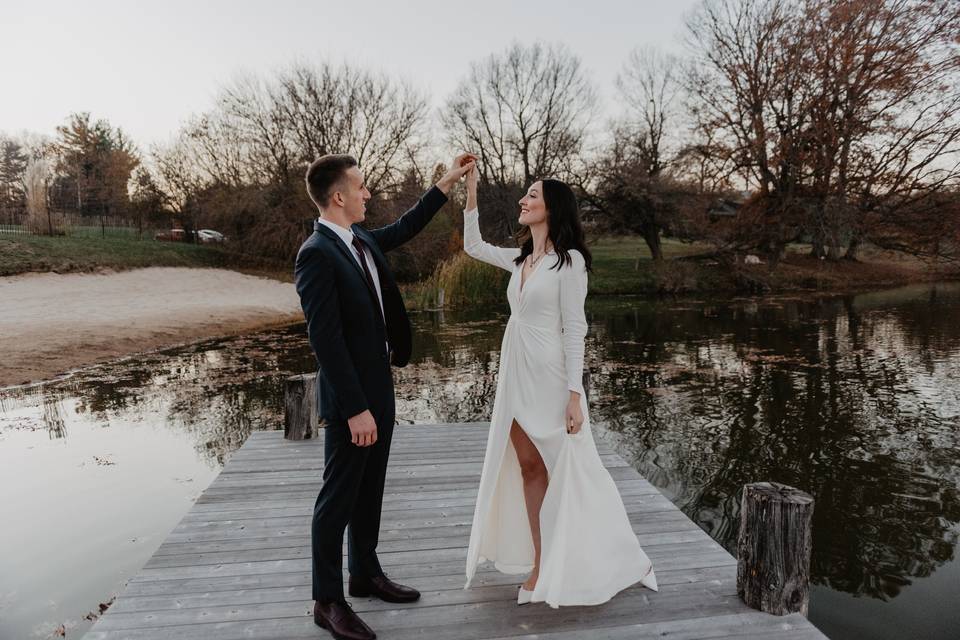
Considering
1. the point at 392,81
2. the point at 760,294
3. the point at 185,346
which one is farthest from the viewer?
the point at 392,81

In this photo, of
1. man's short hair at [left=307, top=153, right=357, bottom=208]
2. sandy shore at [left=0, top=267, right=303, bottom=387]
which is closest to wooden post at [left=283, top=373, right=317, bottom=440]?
man's short hair at [left=307, top=153, right=357, bottom=208]

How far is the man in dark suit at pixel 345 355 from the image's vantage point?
2205 mm

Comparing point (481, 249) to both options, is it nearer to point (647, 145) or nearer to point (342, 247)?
point (342, 247)

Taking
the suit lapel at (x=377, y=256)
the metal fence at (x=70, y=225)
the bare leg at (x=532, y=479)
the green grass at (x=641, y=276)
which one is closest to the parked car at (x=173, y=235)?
the metal fence at (x=70, y=225)

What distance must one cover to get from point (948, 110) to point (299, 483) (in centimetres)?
2340

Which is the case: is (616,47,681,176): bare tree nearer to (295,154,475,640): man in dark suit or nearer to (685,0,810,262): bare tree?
(685,0,810,262): bare tree

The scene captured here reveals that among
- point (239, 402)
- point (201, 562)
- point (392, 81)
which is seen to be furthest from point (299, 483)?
point (392, 81)

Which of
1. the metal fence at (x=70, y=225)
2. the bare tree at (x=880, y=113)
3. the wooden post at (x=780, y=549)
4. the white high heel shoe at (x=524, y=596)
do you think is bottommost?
Answer: the white high heel shoe at (x=524, y=596)

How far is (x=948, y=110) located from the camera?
1841cm

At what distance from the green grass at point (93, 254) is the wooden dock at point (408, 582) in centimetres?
2190

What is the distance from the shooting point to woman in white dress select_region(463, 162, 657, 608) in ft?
8.22

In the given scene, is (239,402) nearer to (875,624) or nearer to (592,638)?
(592,638)

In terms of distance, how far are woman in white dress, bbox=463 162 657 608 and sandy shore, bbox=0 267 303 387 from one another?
35.6 ft

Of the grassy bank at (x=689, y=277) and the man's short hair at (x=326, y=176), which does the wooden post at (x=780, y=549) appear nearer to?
the man's short hair at (x=326, y=176)
